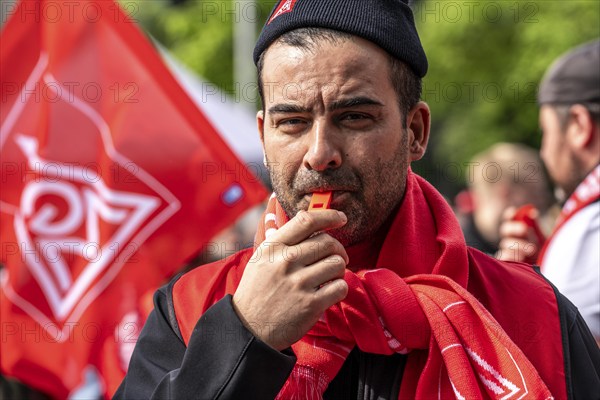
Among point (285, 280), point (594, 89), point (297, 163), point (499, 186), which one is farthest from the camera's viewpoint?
point (499, 186)

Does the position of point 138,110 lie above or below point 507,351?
above

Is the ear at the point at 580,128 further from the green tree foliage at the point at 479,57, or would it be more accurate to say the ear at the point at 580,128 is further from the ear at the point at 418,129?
the green tree foliage at the point at 479,57

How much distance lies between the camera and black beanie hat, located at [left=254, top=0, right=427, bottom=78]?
197cm

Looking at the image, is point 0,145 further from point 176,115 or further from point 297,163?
point 297,163

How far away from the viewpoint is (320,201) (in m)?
1.92

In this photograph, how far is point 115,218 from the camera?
3.62 m

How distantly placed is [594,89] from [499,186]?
2.18 m

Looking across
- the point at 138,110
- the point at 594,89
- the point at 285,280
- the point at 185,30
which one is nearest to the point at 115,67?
the point at 138,110

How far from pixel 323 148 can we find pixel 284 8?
390 mm

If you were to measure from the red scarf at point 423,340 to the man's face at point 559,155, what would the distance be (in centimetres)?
162

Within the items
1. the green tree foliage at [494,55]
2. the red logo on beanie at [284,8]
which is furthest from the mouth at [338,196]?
the green tree foliage at [494,55]

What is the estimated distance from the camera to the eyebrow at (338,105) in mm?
1940

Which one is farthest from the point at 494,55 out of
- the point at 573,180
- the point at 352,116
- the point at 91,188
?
the point at 352,116

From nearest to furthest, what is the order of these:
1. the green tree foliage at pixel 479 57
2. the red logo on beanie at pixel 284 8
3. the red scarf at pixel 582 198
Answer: the red logo on beanie at pixel 284 8 < the red scarf at pixel 582 198 < the green tree foliage at pixel 479 57
